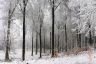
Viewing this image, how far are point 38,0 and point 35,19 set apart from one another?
5.48 meters

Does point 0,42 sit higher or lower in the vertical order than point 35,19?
lower

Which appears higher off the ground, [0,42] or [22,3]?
[22,3]

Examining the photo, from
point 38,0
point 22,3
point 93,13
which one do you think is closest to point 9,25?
point 22,3

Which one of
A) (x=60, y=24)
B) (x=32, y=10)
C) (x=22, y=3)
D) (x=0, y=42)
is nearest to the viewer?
(x=22, y=3)

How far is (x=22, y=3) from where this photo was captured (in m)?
24.5

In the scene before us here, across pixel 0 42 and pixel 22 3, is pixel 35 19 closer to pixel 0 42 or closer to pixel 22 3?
pixel 0 42

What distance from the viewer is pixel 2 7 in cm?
3005

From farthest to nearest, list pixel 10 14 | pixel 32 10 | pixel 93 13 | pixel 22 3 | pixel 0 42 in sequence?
pixel 32 10
pixel 0 42
pixel 10 14
pixel 22 3
pixel 93 13

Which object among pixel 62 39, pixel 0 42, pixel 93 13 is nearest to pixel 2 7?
pixel 0 42

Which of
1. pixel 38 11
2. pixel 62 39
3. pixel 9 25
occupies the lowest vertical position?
pixel 62 39

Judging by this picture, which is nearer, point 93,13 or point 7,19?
point 93,13

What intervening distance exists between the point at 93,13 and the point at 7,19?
59.3 ft

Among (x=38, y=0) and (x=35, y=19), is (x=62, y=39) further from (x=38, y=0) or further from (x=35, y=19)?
(x=38, y=0)

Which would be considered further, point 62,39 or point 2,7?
point 62,39
